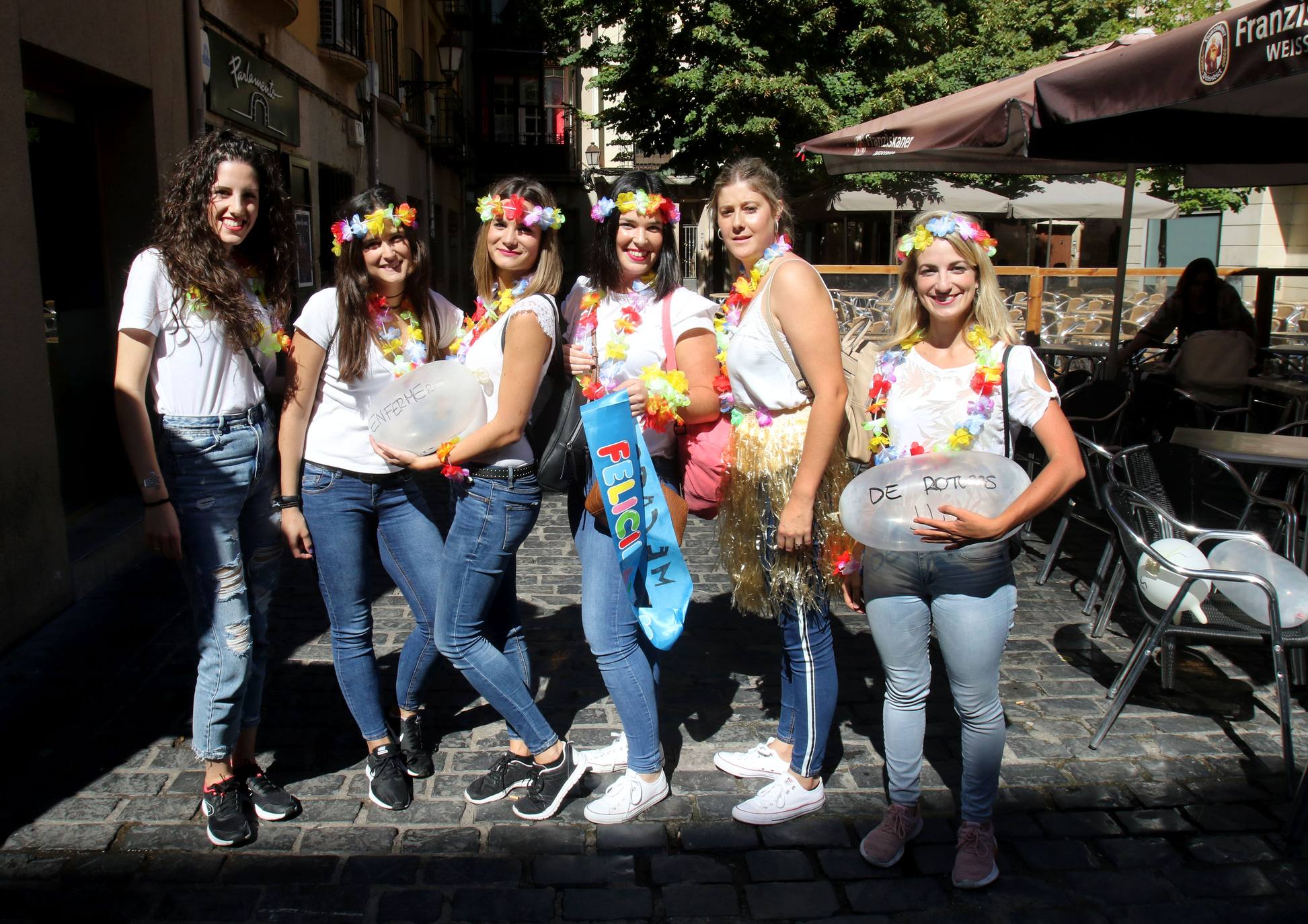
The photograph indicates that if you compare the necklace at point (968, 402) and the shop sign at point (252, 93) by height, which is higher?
the shop sign at point (252, 93)

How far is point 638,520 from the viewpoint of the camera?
282 cm

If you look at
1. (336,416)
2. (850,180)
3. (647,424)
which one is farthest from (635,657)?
(850,180)

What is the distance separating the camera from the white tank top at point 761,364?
2.80 m

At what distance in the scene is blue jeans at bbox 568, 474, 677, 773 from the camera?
295 centimetres

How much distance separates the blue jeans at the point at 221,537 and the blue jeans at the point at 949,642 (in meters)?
1.81

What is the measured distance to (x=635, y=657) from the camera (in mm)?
3027

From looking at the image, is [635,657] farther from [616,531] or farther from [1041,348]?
[1041,348]

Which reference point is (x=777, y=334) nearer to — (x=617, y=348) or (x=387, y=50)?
(x=617, y=348)

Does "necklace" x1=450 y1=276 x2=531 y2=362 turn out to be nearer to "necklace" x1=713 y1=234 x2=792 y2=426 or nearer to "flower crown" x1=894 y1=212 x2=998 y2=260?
"necklace" x1=713 y1=234 x2=792 y2=426

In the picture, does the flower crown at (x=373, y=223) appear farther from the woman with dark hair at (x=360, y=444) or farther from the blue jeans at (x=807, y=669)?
the blue jeans at (x=807, y=669)

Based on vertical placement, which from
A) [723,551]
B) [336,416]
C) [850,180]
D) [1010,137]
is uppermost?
[850,180]

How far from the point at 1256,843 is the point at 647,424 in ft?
7.20

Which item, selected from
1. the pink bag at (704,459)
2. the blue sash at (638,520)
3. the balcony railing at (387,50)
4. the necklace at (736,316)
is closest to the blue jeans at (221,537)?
the blue sash at (638,520)

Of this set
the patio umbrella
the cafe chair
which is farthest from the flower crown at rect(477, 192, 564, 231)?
the patio umbrella
